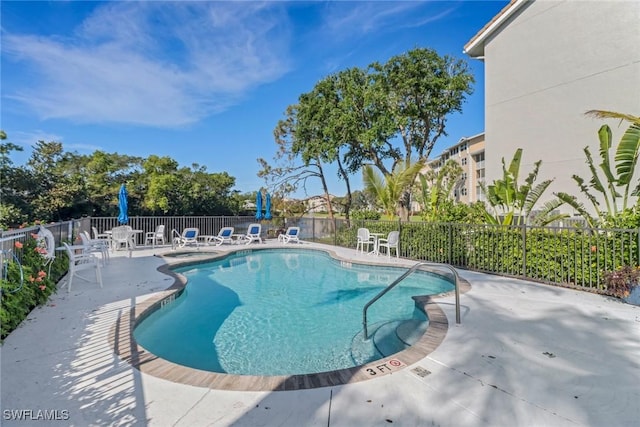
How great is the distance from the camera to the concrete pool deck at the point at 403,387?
2471mm

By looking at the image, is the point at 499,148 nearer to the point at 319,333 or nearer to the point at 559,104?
the point at 559,104

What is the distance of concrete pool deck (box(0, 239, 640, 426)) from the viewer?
8.11ft

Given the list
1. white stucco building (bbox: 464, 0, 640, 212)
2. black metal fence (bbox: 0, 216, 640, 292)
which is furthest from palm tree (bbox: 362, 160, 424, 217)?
white stucco building (bbox: 464, 0, 640, 212)

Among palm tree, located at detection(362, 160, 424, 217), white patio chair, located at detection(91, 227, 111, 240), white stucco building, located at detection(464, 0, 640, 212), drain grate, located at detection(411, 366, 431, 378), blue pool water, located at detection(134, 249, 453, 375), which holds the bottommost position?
blue pool water, located at detection(134, 249, 453, 375)

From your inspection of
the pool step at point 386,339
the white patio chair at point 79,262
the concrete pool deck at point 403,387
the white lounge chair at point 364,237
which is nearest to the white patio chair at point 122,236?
the white patio chair at point 79,262

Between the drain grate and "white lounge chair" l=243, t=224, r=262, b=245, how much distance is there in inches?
549

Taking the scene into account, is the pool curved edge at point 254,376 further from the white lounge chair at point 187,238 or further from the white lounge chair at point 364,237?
the white lounge chair at point 187,238

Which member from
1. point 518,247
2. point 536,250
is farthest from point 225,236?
point 536,250

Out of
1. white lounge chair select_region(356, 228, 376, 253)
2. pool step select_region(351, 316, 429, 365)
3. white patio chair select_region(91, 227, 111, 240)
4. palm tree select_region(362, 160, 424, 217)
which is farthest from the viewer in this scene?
palm tree select_region(362, 160, 424, 217)

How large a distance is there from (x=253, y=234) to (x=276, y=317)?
11.0 m

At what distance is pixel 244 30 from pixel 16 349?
11789 millimetres

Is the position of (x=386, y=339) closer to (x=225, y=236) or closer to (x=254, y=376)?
(x=254, y=376)

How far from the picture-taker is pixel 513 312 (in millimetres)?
5133

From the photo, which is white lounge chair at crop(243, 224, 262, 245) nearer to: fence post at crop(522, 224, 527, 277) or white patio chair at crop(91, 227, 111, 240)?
white patio chair at crop(91, 227, 111, 240)
